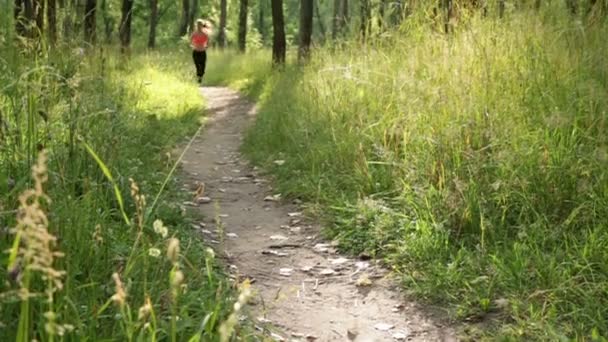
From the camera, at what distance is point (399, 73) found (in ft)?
18.6

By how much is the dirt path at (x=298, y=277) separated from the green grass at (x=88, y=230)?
0.30 m

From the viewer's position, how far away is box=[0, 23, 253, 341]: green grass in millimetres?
2147

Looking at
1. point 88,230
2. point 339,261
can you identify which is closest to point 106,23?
point 339,261

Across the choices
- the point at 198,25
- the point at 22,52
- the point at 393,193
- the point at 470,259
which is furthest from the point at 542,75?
the point at 198,25

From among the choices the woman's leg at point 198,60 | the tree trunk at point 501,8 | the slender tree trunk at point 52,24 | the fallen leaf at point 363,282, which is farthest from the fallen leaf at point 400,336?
the woman's leg at point 198,60

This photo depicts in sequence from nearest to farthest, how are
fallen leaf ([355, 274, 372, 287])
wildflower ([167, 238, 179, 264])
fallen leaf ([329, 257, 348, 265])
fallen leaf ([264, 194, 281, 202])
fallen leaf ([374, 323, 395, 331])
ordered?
wildflower ([167, 238, 179, 264])
fallen leaf ([374, 323, 395, 331])
fallen leaf ([355, 274, 372, 287])
fallen leaf ([329, 257, 348, 265])
fallen leaf ([264, 194, 281, 202])

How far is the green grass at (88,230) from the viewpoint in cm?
215

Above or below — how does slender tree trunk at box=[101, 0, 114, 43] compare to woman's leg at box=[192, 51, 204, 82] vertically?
above

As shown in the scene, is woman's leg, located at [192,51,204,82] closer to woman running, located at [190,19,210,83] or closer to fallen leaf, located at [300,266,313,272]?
woman running, located at [190,19,210,83]


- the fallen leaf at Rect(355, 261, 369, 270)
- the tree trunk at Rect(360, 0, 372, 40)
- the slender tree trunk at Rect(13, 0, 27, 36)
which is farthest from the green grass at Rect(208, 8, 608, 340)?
the slender tree trunk at Rect(13, 0, 27, 36)

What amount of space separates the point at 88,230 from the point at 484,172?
8.01 feet

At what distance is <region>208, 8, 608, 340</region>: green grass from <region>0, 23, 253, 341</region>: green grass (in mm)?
1200

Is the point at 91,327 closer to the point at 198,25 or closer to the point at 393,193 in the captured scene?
the point at 393,193

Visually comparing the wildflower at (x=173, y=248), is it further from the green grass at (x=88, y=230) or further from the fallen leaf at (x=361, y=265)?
the fallen leaf at (x=361, y=265)
